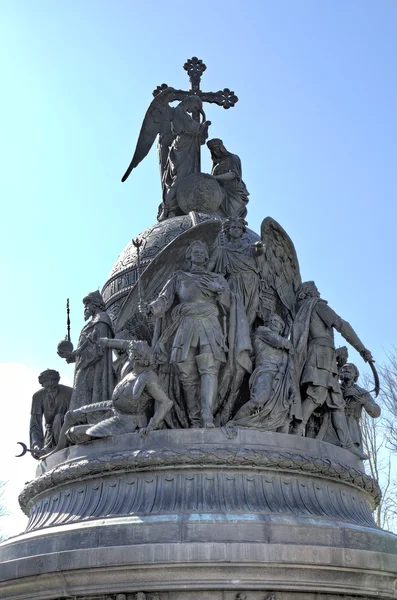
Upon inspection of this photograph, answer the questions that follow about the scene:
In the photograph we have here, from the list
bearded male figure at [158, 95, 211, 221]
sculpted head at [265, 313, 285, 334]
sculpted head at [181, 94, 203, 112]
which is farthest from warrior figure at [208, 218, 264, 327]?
sculpted head at [181, 94, 203, 112]

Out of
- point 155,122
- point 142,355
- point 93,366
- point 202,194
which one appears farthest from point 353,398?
point 155,122

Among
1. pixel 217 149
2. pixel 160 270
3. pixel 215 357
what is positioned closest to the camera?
pixel 215 357

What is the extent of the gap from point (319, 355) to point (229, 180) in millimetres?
4847

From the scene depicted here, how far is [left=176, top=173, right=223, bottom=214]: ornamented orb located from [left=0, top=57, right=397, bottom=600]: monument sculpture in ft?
3.11

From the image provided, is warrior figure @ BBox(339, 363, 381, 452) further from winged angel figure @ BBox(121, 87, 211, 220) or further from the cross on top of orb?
the cross on top of orb

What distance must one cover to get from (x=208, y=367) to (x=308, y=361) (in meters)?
1.84

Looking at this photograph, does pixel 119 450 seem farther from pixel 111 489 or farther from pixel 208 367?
pixel 208 367

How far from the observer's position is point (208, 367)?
39.6 ft

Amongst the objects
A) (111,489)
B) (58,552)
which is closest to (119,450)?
(111,489)

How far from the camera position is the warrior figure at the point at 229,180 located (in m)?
16.6

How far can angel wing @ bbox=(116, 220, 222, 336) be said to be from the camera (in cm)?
1364

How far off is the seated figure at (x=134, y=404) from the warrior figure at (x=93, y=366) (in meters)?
0.88

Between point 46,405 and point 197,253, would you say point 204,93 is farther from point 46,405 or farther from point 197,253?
point 46,405

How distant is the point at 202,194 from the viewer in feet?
53.0
